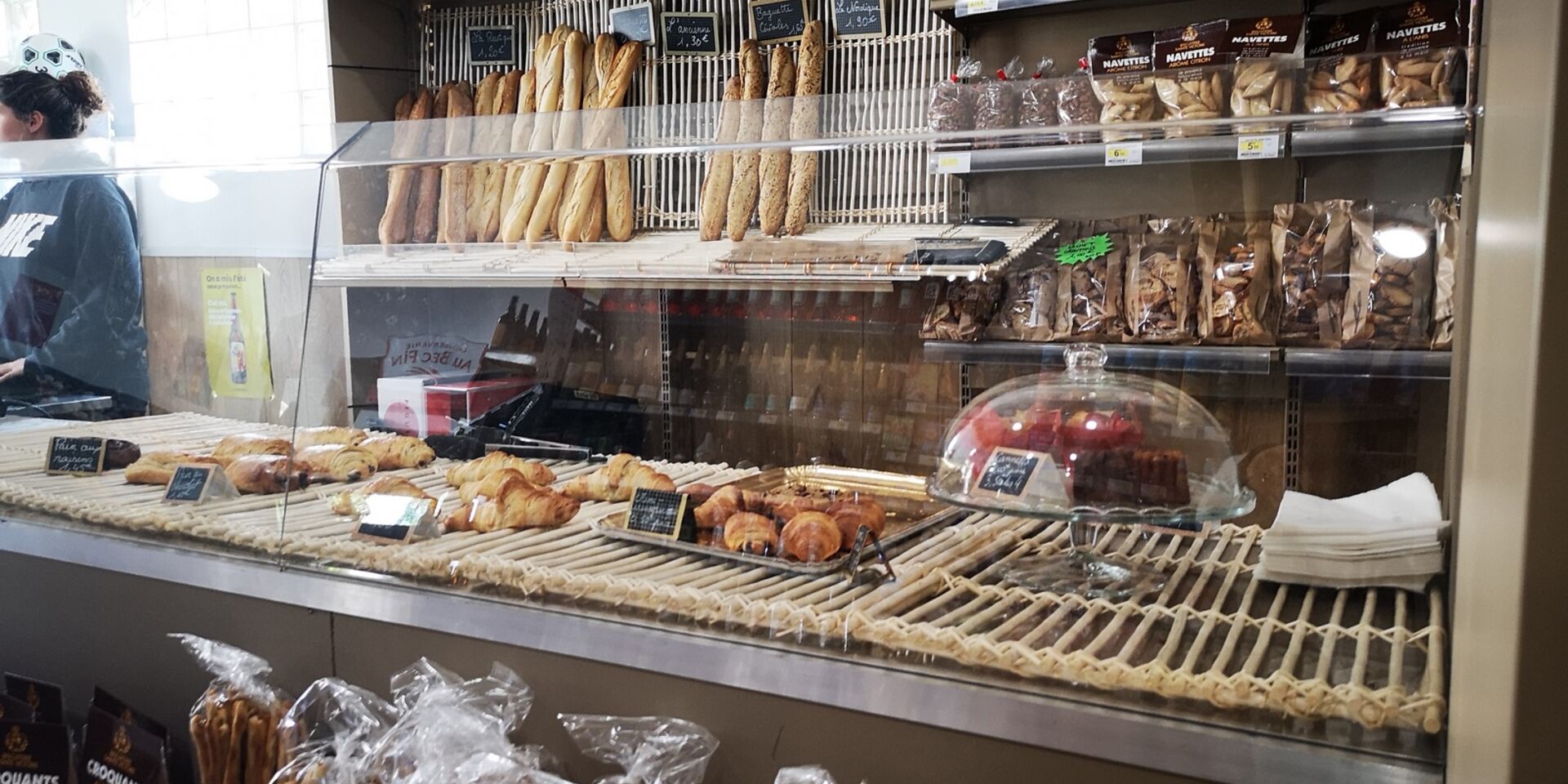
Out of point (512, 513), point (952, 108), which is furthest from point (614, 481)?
point (952, 108)

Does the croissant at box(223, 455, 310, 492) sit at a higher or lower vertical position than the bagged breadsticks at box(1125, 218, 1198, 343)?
lower

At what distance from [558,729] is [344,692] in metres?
0.34

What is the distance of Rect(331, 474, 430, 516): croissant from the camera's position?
1.64m

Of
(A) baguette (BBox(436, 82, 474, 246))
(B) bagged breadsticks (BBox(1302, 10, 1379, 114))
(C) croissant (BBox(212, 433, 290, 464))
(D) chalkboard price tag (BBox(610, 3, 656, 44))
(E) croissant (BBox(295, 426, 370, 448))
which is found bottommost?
(C) croissant (BBox(212, 433, 290, 464))

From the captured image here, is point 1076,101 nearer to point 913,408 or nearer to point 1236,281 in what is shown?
point 1236,281

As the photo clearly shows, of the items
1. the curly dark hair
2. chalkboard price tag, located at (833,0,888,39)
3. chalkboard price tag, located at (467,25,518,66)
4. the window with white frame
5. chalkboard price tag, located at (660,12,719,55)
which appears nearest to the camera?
the curly dark hair

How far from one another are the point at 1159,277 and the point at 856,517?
87 cm

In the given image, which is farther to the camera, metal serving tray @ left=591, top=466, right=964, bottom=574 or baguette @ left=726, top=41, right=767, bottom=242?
baguette @ left=726, top=41, right=767, bottom=242

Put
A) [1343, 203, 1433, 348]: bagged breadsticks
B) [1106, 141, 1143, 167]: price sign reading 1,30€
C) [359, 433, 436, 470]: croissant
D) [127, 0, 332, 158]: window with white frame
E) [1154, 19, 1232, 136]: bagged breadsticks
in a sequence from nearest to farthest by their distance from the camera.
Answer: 1. [1343, 203, 1433, 348]: bagged breadsticks
2. [1106, 141, 1143, 167]: price sign reading 1,30€
3. [359, 433, 436, 470]: croissant
4. [1154, 19, 1232, 136]: bagged breadsticks
5. [127, 0, 332, 158]: window with white frame

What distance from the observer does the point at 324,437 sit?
176 cm

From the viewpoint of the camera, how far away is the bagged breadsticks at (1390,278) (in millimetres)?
1097

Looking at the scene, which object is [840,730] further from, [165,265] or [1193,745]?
[165,265]

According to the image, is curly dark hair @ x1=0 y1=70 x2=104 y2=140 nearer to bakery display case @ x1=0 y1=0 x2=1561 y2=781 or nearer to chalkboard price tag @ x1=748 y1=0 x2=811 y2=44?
bakery display case @ x1=0 y1=0 x2=1561 y2=781

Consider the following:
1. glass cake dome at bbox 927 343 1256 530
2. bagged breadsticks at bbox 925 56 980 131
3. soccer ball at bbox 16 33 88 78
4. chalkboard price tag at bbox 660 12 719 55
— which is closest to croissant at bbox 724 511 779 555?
glass cake dome at bbox 927 343 1256 530
